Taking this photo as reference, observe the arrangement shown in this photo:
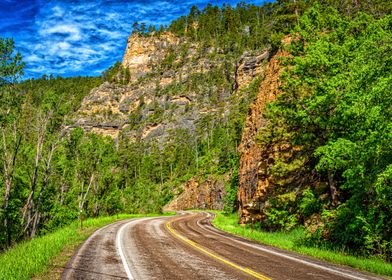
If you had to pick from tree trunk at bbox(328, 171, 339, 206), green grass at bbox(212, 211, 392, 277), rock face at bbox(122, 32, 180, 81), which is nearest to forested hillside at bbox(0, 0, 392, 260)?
tree trunk at bbox(328, 171, 339, 206)

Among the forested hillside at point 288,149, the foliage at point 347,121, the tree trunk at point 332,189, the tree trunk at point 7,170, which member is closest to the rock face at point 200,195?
the forested hillside at point 288,149

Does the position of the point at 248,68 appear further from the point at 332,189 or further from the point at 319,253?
the point at 319,253

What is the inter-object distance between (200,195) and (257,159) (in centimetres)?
4001

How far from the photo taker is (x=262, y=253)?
11227 millimetres

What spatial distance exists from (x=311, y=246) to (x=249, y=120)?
673 inches

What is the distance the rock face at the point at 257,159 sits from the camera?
21297mm

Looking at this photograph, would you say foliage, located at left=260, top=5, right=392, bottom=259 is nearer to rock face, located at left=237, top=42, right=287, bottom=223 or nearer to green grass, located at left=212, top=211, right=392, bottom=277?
green grass, located at left=212, top=211, right=392, bottom=277

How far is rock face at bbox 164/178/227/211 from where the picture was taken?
185 feet

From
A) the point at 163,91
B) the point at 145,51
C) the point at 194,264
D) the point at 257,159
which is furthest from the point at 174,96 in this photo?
the point at 194,264

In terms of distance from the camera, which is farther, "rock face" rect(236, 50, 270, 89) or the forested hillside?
"rock face" rect(236, 50, 270, 89)

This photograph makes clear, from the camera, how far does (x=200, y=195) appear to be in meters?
62.4

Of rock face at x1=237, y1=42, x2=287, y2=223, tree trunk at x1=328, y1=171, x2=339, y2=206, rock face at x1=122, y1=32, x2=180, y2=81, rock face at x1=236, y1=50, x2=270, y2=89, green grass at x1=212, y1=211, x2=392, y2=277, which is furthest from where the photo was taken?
rock face at x1=122, y1=32, x2=180, y2=81

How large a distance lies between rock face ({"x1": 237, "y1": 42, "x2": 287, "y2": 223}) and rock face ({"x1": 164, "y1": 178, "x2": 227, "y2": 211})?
29.2 meters

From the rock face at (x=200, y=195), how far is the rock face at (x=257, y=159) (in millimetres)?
29186
